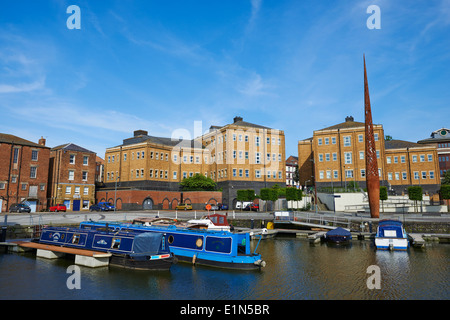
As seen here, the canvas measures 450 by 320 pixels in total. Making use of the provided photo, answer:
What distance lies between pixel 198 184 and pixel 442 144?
72312 mm

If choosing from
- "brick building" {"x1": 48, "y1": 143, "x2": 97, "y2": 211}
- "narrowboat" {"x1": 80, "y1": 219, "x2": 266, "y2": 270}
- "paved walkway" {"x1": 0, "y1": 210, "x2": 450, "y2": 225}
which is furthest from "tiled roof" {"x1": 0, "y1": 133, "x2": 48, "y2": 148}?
"narrowboat" {"x1": 80, "y1": 219, "x2": 266, "y2": 270}

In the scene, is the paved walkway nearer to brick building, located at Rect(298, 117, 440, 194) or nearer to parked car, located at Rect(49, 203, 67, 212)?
parked car, located at Rect(49, 203, 67, 212)

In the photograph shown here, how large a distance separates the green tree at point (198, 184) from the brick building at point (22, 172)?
26225mm

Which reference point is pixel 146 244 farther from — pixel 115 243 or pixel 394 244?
pixel 394 244

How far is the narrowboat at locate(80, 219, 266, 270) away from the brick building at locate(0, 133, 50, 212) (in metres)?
41.9

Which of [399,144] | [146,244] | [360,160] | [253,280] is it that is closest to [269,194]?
[360,160]

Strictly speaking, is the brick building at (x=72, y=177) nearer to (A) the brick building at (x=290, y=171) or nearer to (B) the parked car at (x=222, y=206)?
(B) the parked car at (x=222, y=206)

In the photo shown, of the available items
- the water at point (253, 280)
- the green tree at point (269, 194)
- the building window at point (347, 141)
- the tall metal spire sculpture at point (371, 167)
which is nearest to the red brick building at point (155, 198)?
the green tree at point (269, 194)

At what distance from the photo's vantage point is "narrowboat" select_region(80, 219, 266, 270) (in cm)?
2088

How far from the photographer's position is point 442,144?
90.6 metres

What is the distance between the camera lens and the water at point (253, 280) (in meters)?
15.4

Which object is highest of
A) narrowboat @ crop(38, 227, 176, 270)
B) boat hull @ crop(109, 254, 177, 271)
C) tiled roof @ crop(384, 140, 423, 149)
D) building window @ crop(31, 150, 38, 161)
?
tiled roof @ crop(384, 140, 423, 149)
